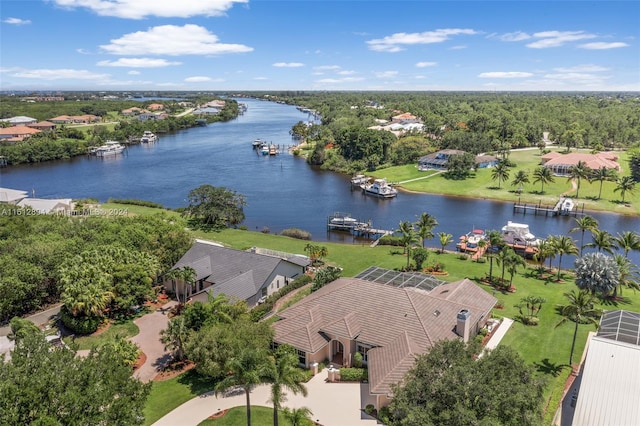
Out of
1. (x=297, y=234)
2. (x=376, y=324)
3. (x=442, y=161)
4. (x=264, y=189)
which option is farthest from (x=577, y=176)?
(x=376, y=324)

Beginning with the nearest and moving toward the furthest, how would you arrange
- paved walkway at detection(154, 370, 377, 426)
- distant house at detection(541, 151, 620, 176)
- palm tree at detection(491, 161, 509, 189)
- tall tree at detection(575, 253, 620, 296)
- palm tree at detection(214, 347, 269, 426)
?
palm tree at detection(214, 347, 269, 426), paved walkway at detection(154, 370, 377, 426), tall tree at detection(575, 253, 620, 296), palm tree at detection(491, 161, 509, 189), distant house at detection(541, 151, 620, 176)

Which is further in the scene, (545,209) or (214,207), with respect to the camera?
(545,209)

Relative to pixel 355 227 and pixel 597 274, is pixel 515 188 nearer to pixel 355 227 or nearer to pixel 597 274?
pixel 355 227

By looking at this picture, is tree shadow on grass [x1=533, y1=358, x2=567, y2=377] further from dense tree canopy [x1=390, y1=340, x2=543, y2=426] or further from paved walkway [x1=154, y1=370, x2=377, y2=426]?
paved walkway [x1=154, y1=370, x2=377, y2=426]

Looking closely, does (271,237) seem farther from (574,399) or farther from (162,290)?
(574,399)

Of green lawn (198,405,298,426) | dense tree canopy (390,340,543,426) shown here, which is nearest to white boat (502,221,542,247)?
dense tree canopy (390,340,543,426)

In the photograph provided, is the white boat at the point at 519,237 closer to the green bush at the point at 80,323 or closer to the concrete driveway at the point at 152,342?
the concrete driveway at the point at 152,342

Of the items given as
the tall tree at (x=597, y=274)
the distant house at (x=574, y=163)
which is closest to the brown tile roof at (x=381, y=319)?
the tall tree at (x=597, y=274)
